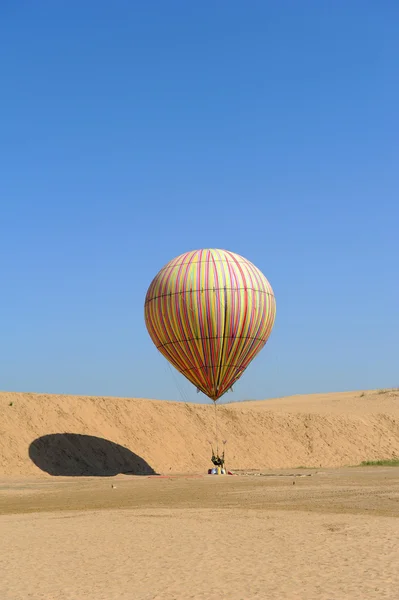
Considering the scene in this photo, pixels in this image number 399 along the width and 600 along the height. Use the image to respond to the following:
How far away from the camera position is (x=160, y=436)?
4172 cm

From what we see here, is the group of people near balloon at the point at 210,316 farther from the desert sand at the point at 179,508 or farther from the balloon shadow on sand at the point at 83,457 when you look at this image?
the balloon shadow on sand at the point at 83,457

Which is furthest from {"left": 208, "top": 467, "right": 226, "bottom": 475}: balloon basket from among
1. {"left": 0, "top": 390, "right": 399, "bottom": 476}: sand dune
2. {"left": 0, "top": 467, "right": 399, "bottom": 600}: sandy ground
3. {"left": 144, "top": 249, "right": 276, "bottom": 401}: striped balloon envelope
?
{"left": 0, "top": 467, "right": 399, "bottom": 600}: sandy ground

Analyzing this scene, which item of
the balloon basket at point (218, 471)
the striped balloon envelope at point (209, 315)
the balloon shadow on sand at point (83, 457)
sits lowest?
the balloon basket at point (218, 471)

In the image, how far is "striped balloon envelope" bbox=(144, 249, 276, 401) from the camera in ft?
109

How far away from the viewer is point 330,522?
16719mm

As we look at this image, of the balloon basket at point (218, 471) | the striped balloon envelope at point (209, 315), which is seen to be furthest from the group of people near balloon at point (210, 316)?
the balloon basket at point (218, 471)

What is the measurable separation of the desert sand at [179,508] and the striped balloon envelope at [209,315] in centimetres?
524

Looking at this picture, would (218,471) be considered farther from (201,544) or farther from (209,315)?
(201,544)

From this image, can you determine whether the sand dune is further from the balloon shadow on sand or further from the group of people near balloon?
the group of people near balloon

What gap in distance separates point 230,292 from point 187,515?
15885mm

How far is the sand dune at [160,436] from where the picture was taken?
117 feet

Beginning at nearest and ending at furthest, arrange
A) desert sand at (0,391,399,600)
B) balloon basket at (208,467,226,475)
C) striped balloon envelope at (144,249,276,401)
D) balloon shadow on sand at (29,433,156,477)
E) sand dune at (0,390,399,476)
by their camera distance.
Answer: desert sand at (0,391,399,600) → striped balloon envelope at (144,249,276,401) → balloon basket at (208,467,226,475) → balloon shadow on sand at (29,433,156,477) → sand dune at (0,390,399,476)

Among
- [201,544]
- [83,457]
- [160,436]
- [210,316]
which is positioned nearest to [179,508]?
[201,544]

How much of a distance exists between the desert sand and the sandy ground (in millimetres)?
36
